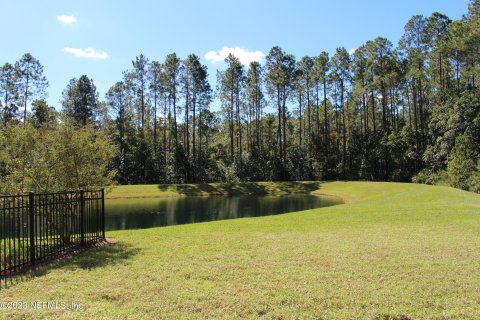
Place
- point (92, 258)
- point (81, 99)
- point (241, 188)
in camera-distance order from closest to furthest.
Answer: point (92, 258) → point (241, 188) → point (81, 99)

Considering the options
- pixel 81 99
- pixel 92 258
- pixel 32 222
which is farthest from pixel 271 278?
pixel 81 99

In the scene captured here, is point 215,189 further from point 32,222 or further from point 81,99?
point 32,222

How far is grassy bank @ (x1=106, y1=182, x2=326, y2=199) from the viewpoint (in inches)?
1764

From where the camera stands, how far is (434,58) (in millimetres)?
49656

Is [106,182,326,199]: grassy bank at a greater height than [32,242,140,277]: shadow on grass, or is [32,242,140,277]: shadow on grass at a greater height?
[32,242,140,277]: shadow on grass

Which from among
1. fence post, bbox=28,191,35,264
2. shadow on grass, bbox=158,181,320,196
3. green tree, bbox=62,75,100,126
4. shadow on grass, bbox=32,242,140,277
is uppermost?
green tree, bbox=62,75,100,126

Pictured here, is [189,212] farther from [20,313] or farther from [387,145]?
[387,145]

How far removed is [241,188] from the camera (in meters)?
48.2

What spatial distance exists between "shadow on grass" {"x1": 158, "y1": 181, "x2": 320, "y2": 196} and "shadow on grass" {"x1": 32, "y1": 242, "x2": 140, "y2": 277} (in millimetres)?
35342

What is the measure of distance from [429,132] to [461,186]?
14634 mm

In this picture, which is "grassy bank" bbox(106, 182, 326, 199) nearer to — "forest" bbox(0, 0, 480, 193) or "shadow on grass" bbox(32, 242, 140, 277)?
"forest" bbox(0, 0, 480, 193)

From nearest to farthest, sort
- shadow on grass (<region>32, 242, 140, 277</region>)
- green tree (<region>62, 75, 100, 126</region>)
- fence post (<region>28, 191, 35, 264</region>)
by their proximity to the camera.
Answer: shadow on grass (<region>32, 242, 140, 277</region>) < fence post (<region>28, 191, 35, 264</region>) < green tree (<region>62, 75, 100, 126</region>)

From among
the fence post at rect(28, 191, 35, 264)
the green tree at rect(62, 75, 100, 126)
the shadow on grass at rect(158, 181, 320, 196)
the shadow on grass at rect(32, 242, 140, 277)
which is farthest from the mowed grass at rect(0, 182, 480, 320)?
the green tree at rect(62, 75, 100, 126)

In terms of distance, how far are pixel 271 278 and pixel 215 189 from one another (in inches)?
1611
